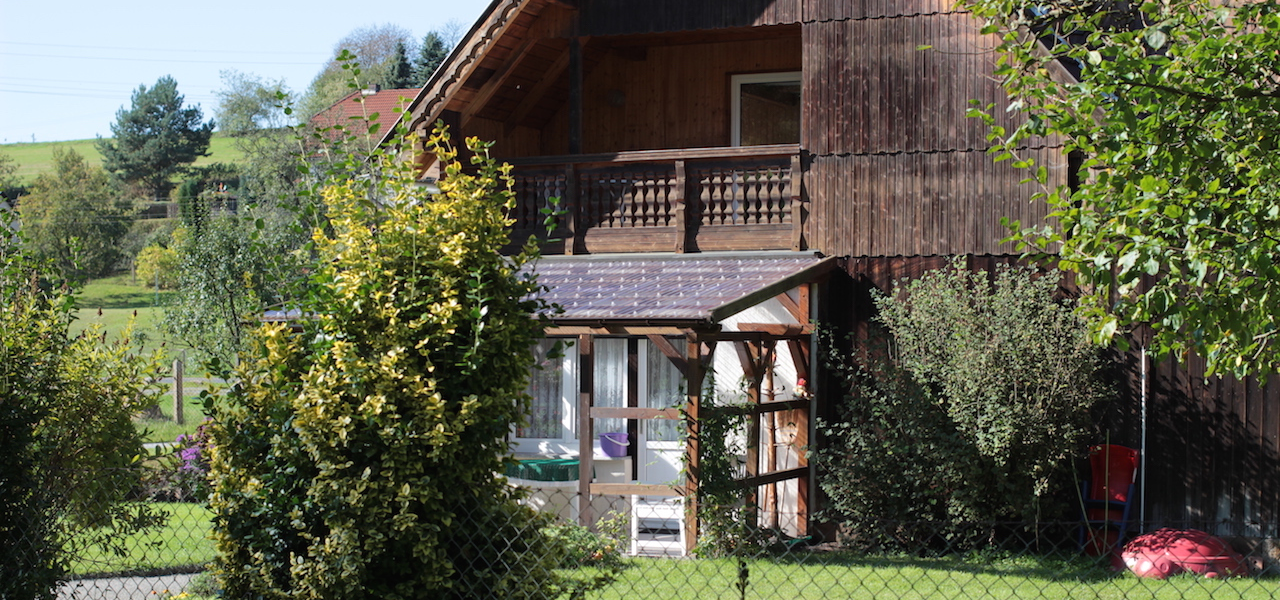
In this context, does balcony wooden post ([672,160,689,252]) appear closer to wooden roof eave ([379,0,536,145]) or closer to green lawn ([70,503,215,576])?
wooden roof eave ([379,0,536,145])

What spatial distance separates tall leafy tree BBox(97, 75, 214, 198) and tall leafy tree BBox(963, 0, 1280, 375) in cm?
6925

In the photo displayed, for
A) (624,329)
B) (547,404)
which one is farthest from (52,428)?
(547,404)

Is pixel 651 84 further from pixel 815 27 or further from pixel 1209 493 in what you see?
pixel 1209 493

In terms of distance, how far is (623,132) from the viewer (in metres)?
15.4

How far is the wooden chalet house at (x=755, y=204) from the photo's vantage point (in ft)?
39.9

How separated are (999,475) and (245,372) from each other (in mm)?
7555

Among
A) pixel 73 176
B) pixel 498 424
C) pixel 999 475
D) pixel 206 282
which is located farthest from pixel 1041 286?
pixel 73 176

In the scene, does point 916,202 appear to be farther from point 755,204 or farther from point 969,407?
point 969,407

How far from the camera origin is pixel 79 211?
56594 millimetres

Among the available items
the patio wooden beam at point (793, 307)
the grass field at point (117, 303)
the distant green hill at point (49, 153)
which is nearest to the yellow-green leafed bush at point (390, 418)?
the patio wooden beam at point (793, 307)

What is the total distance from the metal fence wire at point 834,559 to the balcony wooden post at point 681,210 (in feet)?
9.57

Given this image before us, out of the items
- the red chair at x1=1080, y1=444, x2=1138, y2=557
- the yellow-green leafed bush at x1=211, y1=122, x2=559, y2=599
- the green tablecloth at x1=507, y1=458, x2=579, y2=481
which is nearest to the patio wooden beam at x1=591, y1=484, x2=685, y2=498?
the green tablecloth at x1=507, y1=458, x2=579, y2=481

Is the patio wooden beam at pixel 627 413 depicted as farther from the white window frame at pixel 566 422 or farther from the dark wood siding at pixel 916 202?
the dark wood siding at pixel 916 202

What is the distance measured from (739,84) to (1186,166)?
379 inches
